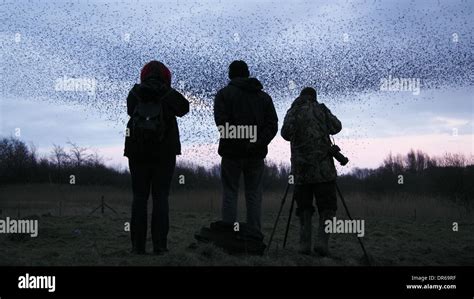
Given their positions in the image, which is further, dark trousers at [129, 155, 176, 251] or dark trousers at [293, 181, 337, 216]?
dark trousers at [293, 181, 337, 216]

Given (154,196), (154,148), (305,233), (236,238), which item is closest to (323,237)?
(305,233)

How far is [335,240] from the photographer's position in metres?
9.24

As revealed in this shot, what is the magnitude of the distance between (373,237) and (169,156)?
214 inches

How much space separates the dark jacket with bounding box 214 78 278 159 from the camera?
Result: 6.61 metres

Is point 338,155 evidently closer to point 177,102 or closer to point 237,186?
point 237,186

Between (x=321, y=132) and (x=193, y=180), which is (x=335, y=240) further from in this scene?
(x=193, y=180)

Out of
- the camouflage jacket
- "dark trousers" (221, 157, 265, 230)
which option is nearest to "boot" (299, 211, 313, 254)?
the camouflage jacket

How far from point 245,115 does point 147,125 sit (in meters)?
1.40

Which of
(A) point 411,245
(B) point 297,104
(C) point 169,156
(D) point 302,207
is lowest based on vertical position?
(A) point 411,245

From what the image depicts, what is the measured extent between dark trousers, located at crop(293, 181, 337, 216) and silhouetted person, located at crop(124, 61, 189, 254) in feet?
6.01

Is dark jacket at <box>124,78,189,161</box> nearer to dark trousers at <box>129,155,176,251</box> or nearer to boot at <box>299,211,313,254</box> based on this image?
dark trousers at <box>129,155,176,251</box>
